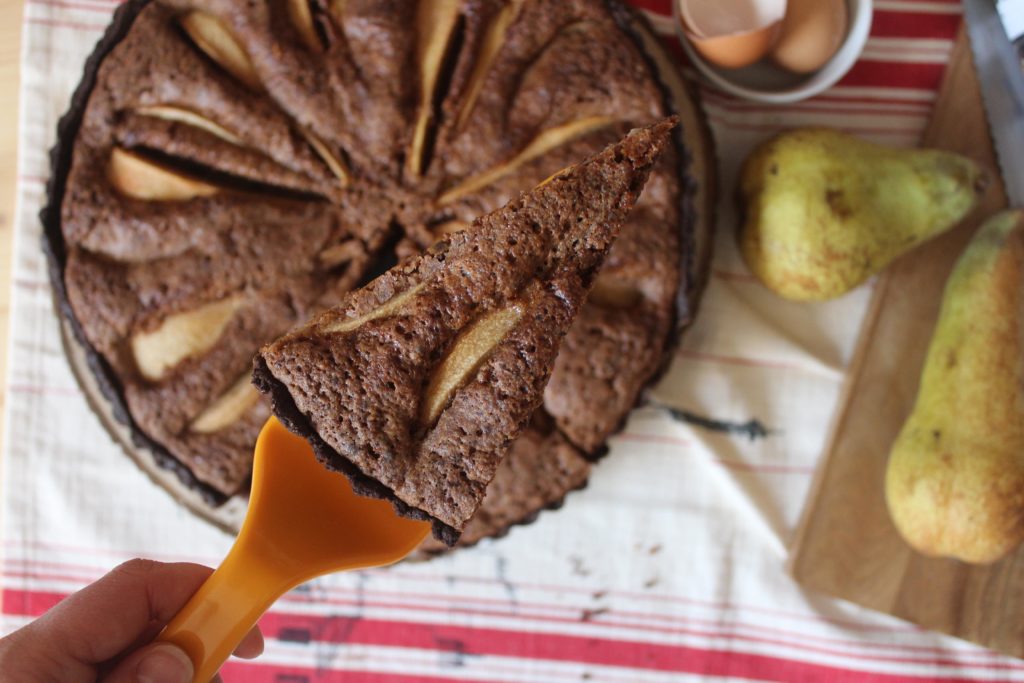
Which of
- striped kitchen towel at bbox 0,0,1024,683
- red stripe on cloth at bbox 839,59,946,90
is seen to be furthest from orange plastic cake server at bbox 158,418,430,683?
red stripe on cloth at bbox 839,59,946,90

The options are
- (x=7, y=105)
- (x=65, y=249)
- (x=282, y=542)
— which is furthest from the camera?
(x=7, y=105)

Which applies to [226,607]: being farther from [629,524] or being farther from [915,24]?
[915,24]

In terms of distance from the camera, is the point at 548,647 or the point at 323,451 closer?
the point at 323,451

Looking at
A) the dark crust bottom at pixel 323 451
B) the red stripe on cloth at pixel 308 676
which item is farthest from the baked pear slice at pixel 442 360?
the red stripe on cloth at pixel 308 676

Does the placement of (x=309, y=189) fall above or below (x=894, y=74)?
above

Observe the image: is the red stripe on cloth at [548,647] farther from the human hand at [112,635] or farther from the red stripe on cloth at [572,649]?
the human hand at [112,635]

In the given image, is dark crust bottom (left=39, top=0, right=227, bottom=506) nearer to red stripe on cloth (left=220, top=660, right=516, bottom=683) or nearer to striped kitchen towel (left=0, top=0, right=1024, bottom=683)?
striped kitchen towel (left=0, top=0, right=1024, bottom=683)

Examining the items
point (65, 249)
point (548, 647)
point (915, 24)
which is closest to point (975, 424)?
point (915, 24)

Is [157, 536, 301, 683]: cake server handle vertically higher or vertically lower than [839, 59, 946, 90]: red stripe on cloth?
lower
